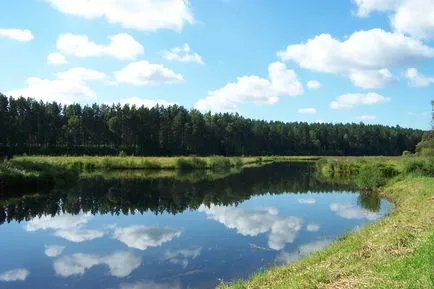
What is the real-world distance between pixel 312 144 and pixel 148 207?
161m

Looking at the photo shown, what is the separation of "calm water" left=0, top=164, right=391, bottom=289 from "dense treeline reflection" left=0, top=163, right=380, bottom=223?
0.34 ft

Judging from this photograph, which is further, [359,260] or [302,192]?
[302,192]

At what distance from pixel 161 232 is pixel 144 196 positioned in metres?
17.1

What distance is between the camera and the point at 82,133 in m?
130

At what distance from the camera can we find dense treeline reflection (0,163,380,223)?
3581 cm

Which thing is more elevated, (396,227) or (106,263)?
(396,227)

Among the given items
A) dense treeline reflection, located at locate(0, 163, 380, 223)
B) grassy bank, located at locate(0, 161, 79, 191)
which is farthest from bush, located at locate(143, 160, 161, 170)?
grassy bank, located at locate(0, 161, 79, 191)

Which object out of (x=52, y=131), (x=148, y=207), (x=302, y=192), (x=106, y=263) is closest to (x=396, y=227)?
(x=106, y=263)

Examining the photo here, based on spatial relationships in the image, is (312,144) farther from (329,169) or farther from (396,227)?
(396,227)

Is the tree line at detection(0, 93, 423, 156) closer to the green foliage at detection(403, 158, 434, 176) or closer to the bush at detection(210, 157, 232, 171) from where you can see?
the bush at detection(210, 157, 232, 171)

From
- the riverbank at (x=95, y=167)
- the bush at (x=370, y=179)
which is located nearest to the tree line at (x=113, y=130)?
the riverbank at (x=95, y=167)

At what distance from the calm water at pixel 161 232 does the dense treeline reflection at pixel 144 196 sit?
103mm

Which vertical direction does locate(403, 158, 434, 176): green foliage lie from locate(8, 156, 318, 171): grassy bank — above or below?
above

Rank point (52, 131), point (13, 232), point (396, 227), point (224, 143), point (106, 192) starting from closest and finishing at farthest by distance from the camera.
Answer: point (396, 227), point (13, 232), point (106, 192), point (52, 131), point (224, 143)
